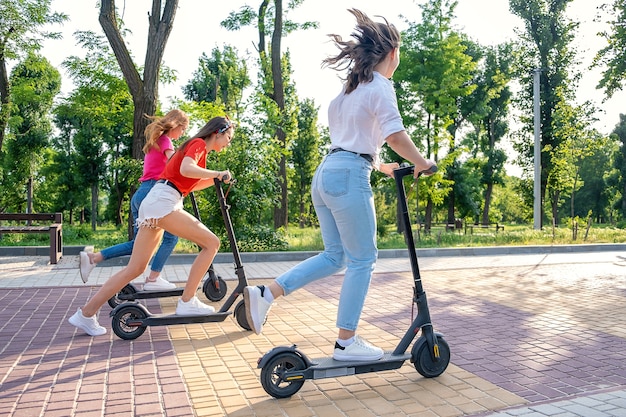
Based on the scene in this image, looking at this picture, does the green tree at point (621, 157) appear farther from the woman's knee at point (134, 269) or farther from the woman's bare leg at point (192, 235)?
the woman's knee at point (134, 269)

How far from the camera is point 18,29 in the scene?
757 inches

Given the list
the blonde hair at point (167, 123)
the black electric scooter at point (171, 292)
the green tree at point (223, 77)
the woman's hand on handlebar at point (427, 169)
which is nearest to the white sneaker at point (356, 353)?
the woman's hand on handlebar at point (427, 169)

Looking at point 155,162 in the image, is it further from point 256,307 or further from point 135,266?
point 256,307

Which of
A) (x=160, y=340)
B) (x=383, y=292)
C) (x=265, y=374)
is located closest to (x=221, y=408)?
(x=265, y=374)

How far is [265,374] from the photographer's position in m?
3.52

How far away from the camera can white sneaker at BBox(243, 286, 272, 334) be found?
3734 mm

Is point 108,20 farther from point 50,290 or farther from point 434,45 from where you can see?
point 434,45

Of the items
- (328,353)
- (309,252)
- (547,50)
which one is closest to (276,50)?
(309,252)

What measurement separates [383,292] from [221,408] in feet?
14.6

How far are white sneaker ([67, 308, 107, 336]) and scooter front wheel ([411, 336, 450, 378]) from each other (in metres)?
2.65

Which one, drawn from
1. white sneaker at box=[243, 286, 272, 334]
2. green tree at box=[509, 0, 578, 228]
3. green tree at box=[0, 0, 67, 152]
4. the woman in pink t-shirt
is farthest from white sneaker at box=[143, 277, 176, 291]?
green tree at box=[509, 0, 578, 228]

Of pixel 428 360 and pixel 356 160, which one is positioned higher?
pixel 356 160

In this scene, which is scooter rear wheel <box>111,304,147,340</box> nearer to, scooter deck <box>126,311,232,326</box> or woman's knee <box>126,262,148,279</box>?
scooter deck <box>126,311,232,326</box>

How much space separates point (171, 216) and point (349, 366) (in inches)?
80.4
